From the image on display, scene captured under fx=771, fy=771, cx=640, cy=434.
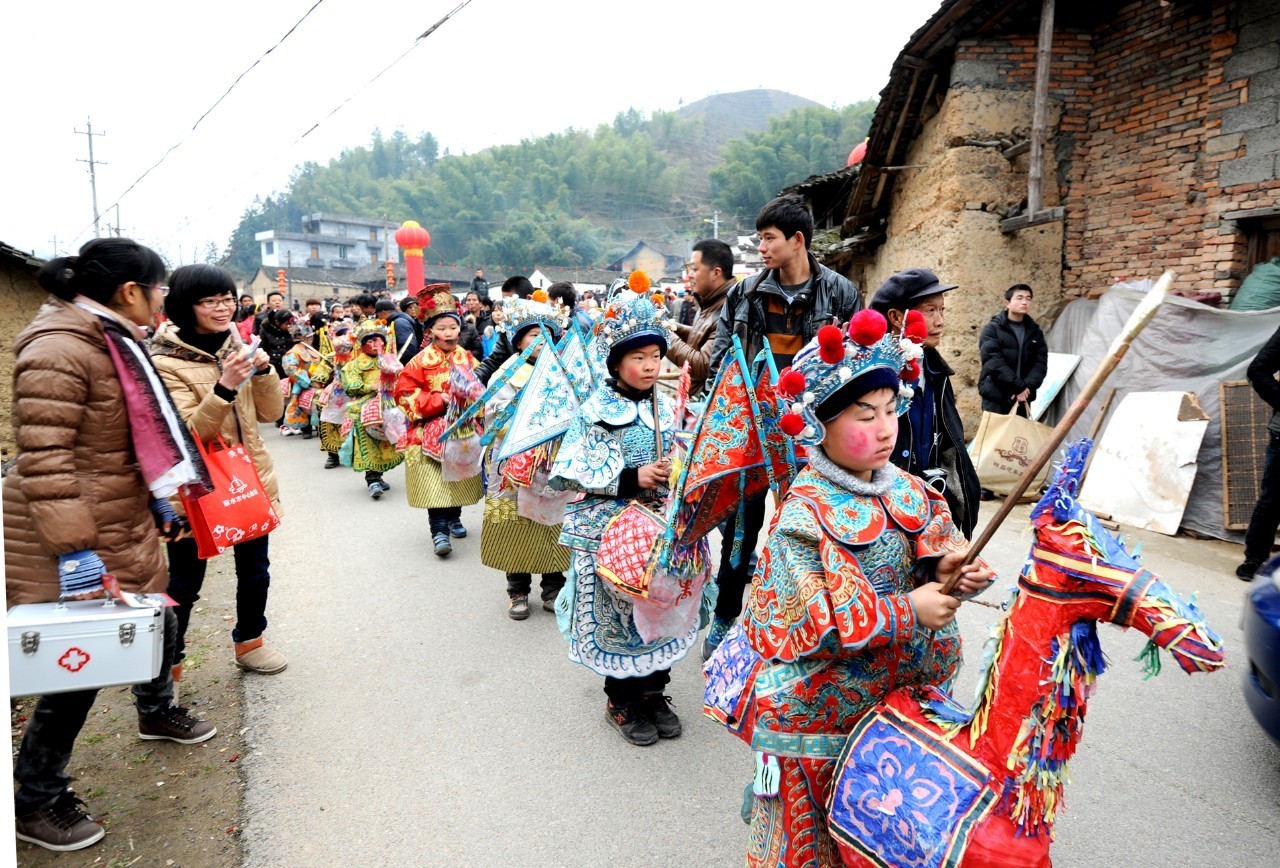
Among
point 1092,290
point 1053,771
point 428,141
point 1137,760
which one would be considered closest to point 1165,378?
point 1092,290

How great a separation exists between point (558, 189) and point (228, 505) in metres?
86.0

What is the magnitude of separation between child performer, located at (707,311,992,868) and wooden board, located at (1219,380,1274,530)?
16.9 ft

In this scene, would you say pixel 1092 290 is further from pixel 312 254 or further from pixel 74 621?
pixel 312 254

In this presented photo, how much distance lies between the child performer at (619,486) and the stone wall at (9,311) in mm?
7559

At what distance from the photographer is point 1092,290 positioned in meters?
8.28

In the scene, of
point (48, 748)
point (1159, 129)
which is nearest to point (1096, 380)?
point (48, 748)

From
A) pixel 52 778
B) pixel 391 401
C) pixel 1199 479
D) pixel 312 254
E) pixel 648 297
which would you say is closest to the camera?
pixel 52 778

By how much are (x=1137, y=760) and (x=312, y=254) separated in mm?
71544

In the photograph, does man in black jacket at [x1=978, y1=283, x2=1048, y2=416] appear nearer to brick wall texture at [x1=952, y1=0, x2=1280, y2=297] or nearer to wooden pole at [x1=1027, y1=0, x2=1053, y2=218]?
wooden pole at [x1=1027, y1=0, x2=1053, y2=218]

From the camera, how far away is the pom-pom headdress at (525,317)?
5.40 meters

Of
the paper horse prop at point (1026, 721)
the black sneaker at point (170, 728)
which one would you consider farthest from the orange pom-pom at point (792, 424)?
the black sneaker at point (170, 728)

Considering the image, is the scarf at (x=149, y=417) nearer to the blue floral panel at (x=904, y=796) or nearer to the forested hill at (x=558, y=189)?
the blue floral panel at (x=904, y=796)

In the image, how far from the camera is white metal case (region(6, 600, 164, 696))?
2383 millimetres

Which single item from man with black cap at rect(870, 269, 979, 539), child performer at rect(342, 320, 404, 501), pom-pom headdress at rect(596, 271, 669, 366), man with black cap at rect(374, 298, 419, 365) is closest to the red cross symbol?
pom-pom headdress at rect(596, 271, 669, 366)
